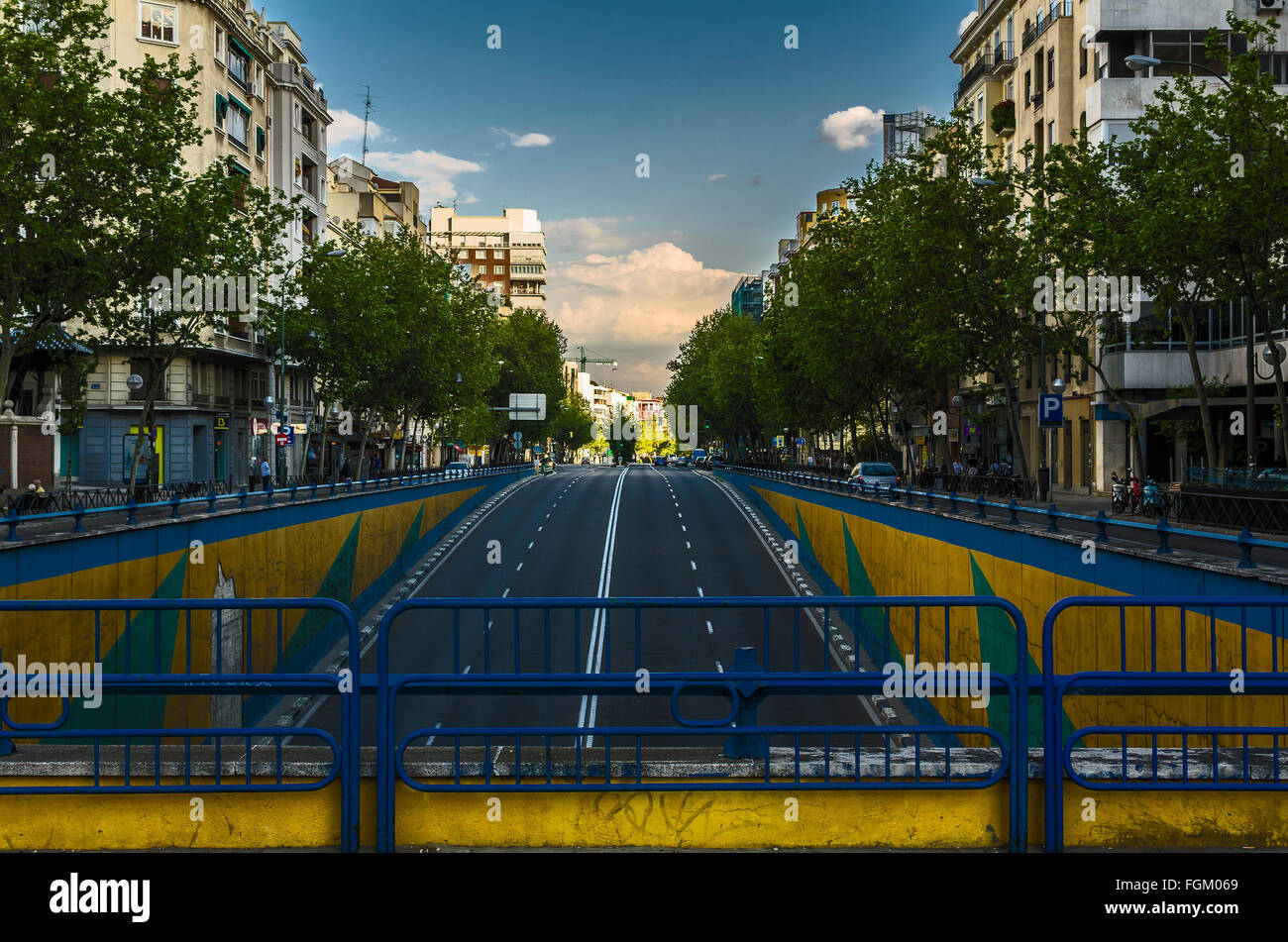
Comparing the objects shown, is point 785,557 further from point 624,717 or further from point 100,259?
point 100,259

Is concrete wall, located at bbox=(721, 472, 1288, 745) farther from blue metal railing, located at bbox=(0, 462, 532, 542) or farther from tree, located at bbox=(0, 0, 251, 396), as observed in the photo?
tree, located at bbox=(0, 0, 251, 396)

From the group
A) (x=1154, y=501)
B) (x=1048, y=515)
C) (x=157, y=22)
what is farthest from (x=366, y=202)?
(x=1048, y=515)

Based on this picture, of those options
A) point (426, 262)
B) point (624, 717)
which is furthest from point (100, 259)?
point (426, 262)

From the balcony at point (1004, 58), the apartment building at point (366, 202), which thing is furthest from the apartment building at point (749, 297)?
the balcony at point (1004, 58)

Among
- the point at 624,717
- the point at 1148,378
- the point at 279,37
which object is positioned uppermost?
the point at 279,37

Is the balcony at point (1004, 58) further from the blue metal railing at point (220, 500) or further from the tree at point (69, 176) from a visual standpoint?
the tree at point (69, 176)

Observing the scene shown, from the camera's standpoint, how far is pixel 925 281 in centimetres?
4159

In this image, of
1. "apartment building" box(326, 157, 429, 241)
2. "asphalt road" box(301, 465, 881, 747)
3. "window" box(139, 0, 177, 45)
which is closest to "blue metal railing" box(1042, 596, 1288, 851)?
"asphalt road" box(301, 465, 881, 747)

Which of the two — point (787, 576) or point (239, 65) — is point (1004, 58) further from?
point (239, 65)

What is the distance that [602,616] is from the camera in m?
32.2

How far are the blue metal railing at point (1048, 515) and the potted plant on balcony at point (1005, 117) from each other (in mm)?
22296

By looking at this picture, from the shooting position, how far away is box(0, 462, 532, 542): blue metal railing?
1522 centimetres

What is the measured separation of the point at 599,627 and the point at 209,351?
31.7 m
